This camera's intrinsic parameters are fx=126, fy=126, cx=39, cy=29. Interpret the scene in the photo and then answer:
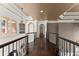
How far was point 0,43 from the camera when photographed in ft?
5.29

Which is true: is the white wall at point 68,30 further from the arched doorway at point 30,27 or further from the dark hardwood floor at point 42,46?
the arched doorway at point 30,27

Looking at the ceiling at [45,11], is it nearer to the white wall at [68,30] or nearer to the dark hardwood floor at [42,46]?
the white wall at [68,30]

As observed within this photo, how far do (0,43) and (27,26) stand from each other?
0.48 meters

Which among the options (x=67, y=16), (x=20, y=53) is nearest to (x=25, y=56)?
(x=20, y=53)

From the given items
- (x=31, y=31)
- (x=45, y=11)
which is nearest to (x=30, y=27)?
(x=31, y=31)

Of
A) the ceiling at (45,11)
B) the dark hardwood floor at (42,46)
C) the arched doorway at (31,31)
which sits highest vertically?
the ceiling at (45,11)

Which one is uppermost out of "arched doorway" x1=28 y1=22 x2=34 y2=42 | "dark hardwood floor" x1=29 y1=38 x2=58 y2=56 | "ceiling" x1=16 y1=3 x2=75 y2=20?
"ceiling" x1=16 y1=3 x2=75 y2=20

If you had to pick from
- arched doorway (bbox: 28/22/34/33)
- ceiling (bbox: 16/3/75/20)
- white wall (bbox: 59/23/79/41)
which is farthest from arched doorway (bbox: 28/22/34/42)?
white wall (bbox: 59/23/79/41)

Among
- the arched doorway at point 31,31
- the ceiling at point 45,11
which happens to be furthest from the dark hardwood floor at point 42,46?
the ceiling at point 45,11

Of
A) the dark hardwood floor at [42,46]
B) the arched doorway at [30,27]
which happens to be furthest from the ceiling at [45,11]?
the dark hardwood floor at [42,46]

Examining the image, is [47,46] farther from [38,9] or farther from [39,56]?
[38,9]

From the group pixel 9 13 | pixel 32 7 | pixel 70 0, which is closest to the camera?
pixel 70 0

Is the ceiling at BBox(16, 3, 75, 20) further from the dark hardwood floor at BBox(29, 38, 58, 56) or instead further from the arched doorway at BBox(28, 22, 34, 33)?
the dark hardwood floor at BBox(29, 38, 58, 56)

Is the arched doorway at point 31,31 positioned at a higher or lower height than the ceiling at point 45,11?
lower
